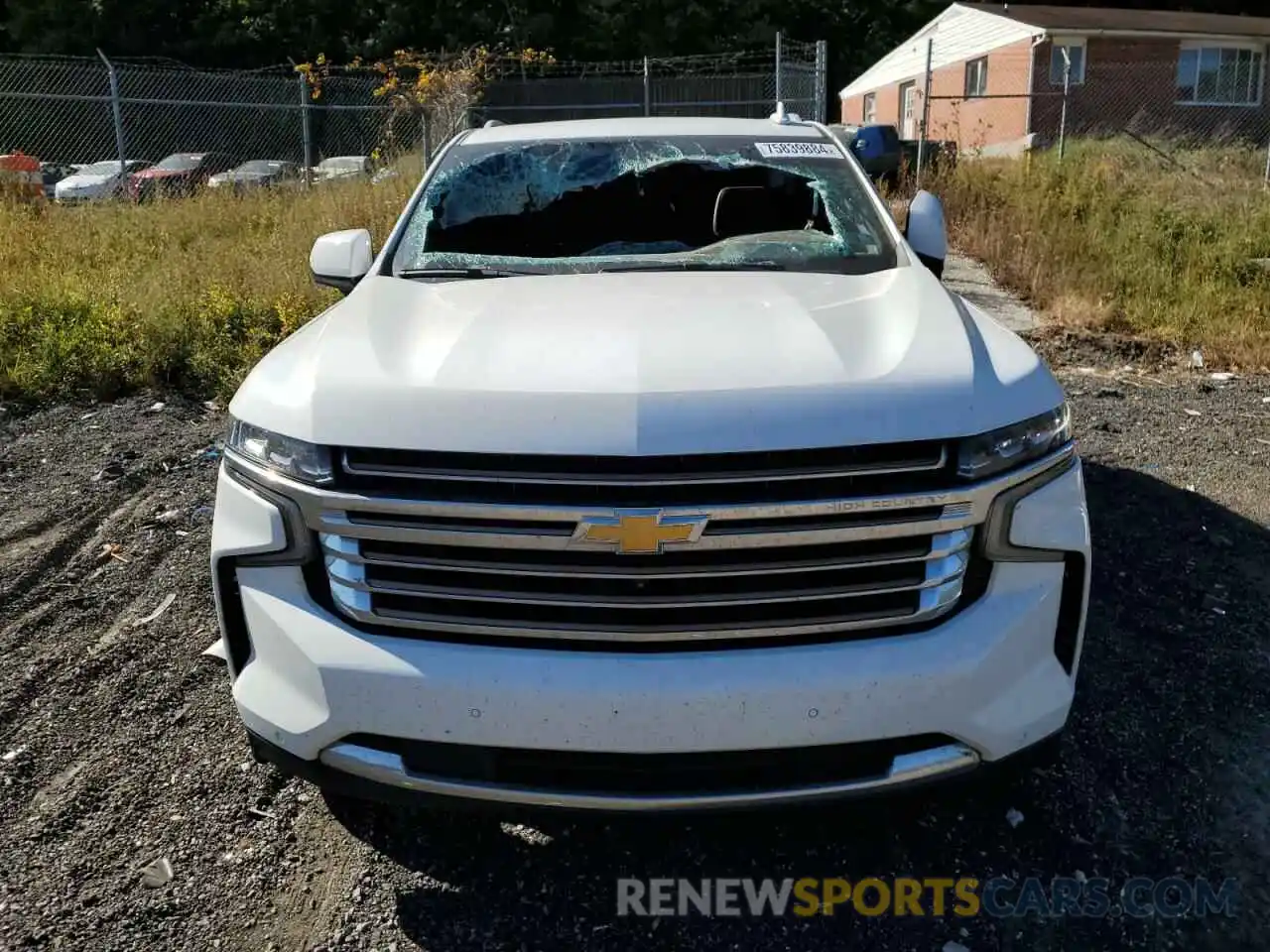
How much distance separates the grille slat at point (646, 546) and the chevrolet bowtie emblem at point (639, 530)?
0.4 inches

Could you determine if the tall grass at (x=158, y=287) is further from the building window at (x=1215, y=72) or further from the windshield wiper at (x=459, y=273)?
the building window at (x=1215, y=72)

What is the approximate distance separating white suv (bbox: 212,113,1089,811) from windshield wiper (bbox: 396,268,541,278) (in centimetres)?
98

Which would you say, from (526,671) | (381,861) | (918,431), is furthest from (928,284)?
(381,861)

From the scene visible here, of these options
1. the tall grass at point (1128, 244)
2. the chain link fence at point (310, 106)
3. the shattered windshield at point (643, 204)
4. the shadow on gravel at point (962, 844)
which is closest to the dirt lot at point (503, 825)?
the shadow on gravel at point (962, 844)

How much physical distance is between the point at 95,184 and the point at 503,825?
51.6 feet

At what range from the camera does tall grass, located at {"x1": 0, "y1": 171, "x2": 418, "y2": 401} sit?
20.9ft

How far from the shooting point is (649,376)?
6.84ft

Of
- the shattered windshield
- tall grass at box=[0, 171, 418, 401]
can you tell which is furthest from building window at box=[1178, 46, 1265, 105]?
the shattered windshield

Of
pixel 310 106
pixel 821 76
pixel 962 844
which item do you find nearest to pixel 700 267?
pixel 962 844

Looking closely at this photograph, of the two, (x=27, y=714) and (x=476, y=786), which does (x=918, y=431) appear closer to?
(x=476, y=786)

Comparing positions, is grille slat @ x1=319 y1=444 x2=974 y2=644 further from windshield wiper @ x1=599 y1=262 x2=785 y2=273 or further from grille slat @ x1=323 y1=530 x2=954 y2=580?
windshield wiper @ x1=599 y1=262 x2=785 y2=273

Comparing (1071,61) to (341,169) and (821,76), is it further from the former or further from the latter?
(341,169)

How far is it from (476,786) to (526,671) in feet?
0.89

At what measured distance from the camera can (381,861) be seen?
247cm
